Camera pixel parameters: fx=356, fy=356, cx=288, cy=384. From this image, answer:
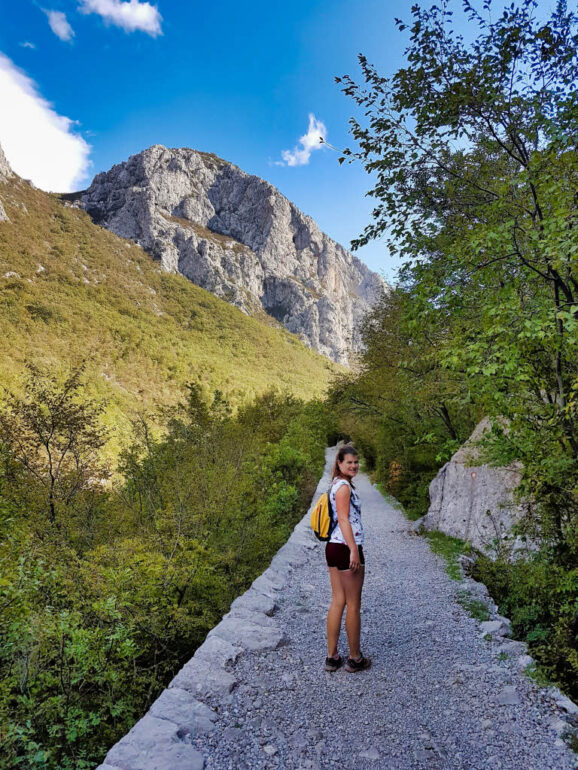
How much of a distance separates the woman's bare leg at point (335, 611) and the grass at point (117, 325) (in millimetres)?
23416

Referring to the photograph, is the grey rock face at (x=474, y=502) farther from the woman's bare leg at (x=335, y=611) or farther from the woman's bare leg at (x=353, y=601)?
the woman's bare leg at (x=335, y=611)

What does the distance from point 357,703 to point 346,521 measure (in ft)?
4.27

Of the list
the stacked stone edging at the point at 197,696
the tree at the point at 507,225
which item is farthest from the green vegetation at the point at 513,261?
the stacked stone edging at the point at 197,696

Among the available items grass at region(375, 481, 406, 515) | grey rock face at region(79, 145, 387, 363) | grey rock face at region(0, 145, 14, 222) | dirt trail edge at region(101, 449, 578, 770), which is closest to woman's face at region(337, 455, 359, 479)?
dirt trail edge at region(101, 449, 578, 770)

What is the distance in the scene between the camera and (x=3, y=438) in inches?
316

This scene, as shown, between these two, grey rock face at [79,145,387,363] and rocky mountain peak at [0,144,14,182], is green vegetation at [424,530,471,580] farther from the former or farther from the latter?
rocky mountain peak at [0,144,14,182]

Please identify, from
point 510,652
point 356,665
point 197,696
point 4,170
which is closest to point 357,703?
point 356,665

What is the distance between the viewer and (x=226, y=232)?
12744 cm

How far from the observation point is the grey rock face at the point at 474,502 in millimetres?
5445

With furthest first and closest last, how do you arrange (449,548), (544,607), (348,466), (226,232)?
(226,232), (449,548), (544,607), (348,466)

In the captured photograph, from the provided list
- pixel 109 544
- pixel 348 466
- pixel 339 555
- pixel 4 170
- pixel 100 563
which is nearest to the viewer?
pixel 339 555

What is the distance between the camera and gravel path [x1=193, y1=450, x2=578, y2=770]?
7.25 feet

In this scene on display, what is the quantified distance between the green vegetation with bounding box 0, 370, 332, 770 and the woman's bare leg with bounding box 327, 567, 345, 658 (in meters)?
1.48

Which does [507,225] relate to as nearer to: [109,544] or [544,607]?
[544,607]
